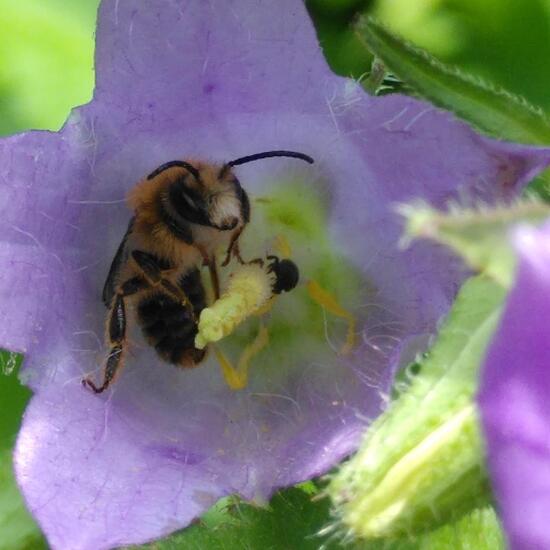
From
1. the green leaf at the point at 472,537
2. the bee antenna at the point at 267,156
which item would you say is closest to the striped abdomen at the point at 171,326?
the bee antenna at the point at 267,156

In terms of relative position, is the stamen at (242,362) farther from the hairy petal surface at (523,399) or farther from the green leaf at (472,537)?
the hairy petal surface at (523,399)

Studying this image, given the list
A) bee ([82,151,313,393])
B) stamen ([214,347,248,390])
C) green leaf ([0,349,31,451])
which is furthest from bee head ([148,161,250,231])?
green leaf ([0,349,31,451])

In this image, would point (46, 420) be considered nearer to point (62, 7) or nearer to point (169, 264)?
point (169, 264)

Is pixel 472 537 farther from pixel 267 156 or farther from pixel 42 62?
pixel 42 62

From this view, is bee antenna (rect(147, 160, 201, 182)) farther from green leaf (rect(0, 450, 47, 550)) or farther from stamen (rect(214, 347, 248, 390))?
green leaf (rect(0, 450, 47, 550))

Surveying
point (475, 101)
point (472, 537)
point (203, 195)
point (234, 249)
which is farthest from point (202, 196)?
point (472, 537)
